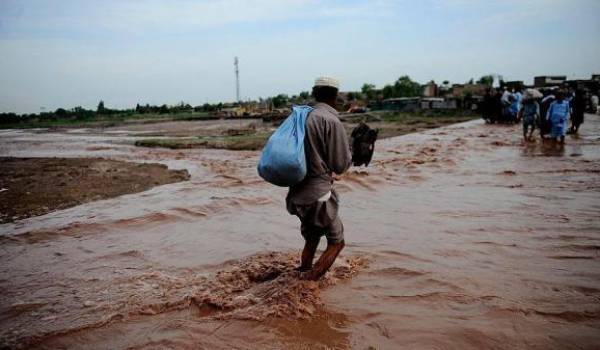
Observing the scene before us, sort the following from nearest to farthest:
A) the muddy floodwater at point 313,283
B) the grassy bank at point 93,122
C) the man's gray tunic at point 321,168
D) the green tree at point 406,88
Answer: the muddy floodwater at point 313,283 < the man's gray tunic at point 321,168 < the grassy bank at point 93,122 < the green tree at point 406,88

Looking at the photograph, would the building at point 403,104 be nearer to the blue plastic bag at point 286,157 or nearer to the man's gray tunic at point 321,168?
the man's gray tunic at point 321,168

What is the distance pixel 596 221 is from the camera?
4.96 metres

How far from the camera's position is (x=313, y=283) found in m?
3.43

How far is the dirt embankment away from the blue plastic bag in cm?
530

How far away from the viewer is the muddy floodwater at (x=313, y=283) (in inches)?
114

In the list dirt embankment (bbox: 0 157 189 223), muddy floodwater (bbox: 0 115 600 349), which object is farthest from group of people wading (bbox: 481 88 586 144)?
dirt embankment (bbox: 0 157 189 223)

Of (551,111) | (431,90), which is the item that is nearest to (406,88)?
(431,90)

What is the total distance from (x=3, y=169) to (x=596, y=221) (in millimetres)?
13503

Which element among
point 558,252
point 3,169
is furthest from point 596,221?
point 3,169

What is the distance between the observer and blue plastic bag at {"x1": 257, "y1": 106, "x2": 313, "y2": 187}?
2908 millimetres

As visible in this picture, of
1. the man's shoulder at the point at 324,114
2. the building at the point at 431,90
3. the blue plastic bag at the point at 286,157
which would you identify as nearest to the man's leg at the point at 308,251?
the blue plastic bag at the point at 286,157

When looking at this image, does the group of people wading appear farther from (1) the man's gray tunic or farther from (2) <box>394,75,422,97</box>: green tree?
(2) <box>394,75,422,97</box>: green tree

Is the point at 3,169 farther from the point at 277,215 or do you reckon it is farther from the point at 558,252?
the point at 558,252

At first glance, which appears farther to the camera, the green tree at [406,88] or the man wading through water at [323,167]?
the green tree at [406,88]
